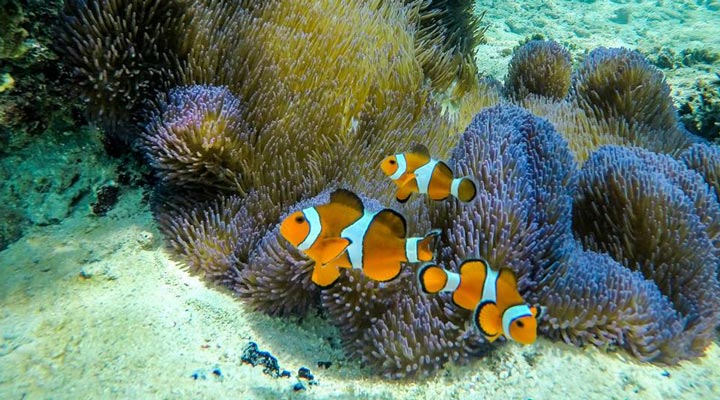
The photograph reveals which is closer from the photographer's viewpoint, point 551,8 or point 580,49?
point 580,49

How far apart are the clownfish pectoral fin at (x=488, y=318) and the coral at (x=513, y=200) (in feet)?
2.38

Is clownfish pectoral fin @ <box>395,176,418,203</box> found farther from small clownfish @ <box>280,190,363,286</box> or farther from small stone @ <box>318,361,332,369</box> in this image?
small stone @ <box>318,361,332,369</box>

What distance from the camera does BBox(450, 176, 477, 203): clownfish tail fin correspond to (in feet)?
7.82

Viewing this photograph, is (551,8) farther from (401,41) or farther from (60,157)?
(60,157)

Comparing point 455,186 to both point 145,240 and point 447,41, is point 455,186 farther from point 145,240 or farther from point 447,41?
point 447,41

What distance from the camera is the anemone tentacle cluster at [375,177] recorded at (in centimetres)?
253

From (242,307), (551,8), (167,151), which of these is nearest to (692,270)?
(242,307)

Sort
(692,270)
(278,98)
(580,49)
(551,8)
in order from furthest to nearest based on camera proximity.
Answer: (551,8) → (580,49) → (278,98) → (692,270)

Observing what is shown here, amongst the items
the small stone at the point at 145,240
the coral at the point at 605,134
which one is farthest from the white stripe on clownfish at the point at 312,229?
the coral at the point at 605,134

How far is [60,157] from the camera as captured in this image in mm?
3344

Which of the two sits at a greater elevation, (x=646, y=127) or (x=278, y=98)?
(x=278, y=98)

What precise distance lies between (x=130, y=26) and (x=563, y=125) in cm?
354

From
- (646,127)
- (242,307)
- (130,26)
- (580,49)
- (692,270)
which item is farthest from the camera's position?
(580,49)

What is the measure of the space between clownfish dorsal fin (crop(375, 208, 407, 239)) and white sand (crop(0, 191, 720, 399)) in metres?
1.06
